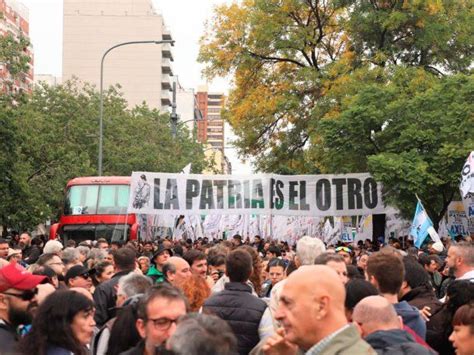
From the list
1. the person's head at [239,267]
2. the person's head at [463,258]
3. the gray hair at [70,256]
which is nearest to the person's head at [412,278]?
the person's head at [463,258]

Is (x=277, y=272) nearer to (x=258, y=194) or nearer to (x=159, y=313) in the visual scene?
(x=159, y=313)

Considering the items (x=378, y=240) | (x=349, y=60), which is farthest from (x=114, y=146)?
(x=378, y=240)

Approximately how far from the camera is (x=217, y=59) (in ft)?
129

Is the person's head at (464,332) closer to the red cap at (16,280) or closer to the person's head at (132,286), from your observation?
the person's head at (132,286)

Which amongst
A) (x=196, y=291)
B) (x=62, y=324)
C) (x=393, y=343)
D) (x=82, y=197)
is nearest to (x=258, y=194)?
(x=82, y=197)

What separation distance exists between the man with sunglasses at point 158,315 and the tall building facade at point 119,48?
120624 mm

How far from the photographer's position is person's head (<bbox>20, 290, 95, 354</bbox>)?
5449 millimetres

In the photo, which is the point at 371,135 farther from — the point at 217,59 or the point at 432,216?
the point at 217,59

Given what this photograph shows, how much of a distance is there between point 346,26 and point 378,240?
328 inches

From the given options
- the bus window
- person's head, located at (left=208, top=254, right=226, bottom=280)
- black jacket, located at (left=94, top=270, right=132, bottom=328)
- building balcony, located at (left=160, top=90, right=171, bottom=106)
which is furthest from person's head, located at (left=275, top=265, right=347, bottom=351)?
building balcony, located at (left=160, top=90, right=171, bottom=106)

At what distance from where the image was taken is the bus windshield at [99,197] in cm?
3425

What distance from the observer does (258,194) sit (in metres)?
27.2

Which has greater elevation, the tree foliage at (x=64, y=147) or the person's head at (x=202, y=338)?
the tree foliage at (x=64, y=147)

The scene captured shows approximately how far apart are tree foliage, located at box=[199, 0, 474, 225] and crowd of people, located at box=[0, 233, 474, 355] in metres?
16.8
